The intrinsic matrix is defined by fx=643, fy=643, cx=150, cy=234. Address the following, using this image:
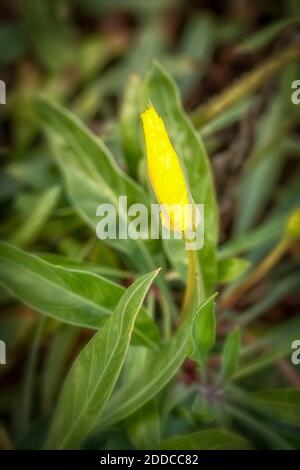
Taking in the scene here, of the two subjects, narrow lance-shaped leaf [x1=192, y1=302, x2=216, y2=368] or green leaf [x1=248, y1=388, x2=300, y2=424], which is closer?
narrow lance-shaped leaf [x1=192, y1=302, x2=216, y2=368]

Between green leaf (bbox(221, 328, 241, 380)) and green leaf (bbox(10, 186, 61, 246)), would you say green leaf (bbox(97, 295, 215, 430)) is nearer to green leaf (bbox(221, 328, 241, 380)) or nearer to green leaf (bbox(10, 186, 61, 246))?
green leaf (bbox(221, 328, 241, 380))

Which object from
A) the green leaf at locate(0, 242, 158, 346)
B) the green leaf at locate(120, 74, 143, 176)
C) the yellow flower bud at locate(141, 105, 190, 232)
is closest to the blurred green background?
the green leaf at locate(120, 74, 143, 176)

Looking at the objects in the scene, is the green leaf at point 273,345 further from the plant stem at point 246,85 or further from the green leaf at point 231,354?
the plant stem at point 246,85

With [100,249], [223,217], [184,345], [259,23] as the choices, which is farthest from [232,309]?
[259,23]

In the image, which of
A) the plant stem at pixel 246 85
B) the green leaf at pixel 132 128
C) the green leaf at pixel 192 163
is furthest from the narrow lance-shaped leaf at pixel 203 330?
the plant stem at pixel 246 85

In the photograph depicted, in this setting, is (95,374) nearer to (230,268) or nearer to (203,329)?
(203,329)
